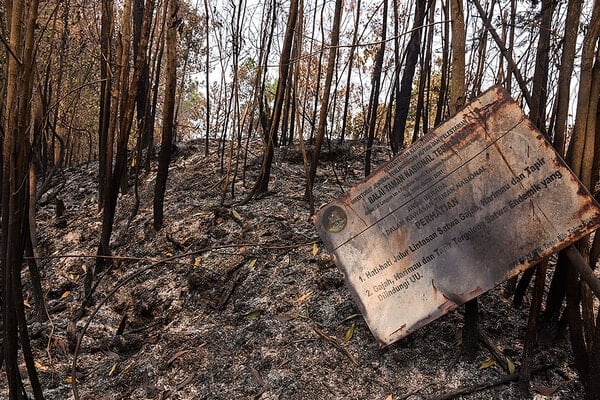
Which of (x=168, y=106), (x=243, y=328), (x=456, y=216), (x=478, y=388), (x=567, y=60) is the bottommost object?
(x=478, y=388)

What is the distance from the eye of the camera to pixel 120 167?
3736 mm

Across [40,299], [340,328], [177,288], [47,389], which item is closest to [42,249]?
[40,299]

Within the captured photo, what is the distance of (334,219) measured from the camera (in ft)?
7.82

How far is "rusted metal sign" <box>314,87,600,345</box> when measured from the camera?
197 centimetres

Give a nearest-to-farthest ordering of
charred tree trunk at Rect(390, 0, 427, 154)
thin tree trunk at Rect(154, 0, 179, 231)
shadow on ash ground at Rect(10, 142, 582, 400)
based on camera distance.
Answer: shadow on ash ground at Rect(10, 142, 582, 400)
thin tree trunk at Rect(154, 0, 179, 231)
charred tree trunk at Rect(390, 0, 427, 154)

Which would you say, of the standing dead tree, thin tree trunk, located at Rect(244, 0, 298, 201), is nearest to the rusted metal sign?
the standing dead tree

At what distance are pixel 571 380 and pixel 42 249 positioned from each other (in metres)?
4.74

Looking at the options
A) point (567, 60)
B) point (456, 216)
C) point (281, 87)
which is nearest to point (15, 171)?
point (456, 216)

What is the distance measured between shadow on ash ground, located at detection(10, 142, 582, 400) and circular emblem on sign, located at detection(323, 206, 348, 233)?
49 centimetres

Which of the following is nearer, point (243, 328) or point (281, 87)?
point (243, 328)

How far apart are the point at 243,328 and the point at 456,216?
4.74 feet

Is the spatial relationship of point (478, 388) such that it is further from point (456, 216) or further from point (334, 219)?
point (334, 219)

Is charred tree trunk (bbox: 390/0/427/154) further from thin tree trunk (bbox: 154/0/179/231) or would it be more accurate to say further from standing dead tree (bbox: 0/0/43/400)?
standing dead tree (bbox: 0/0/43/400)

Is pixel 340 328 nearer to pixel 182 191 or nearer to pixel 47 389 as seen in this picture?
pixel 47 389
